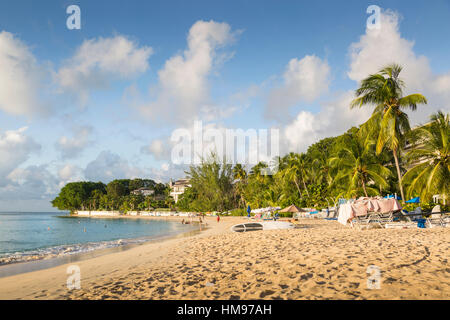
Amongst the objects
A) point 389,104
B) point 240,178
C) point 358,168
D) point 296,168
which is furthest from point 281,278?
point 240,178

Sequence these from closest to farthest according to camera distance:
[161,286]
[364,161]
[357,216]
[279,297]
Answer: [279,297], [161,286], [357,216], [364,161]

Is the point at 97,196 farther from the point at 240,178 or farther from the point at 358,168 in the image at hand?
the point at 358,168

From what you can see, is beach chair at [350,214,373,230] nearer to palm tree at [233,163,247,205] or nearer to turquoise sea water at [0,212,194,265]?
turquoise sea water at [0,212,194,265]

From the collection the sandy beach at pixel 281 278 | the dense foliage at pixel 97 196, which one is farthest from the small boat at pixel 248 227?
the dense foliage at pixel 97 196

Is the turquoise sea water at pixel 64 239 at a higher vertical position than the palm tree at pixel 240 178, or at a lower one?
lower

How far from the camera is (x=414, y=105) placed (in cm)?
1758

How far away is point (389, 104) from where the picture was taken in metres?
18.3

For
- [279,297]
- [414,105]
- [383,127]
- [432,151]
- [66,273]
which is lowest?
[66,273]

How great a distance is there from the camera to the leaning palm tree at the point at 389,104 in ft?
57.5

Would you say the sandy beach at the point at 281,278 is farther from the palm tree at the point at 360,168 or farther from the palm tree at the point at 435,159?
the palm tree at the point at 360,168
